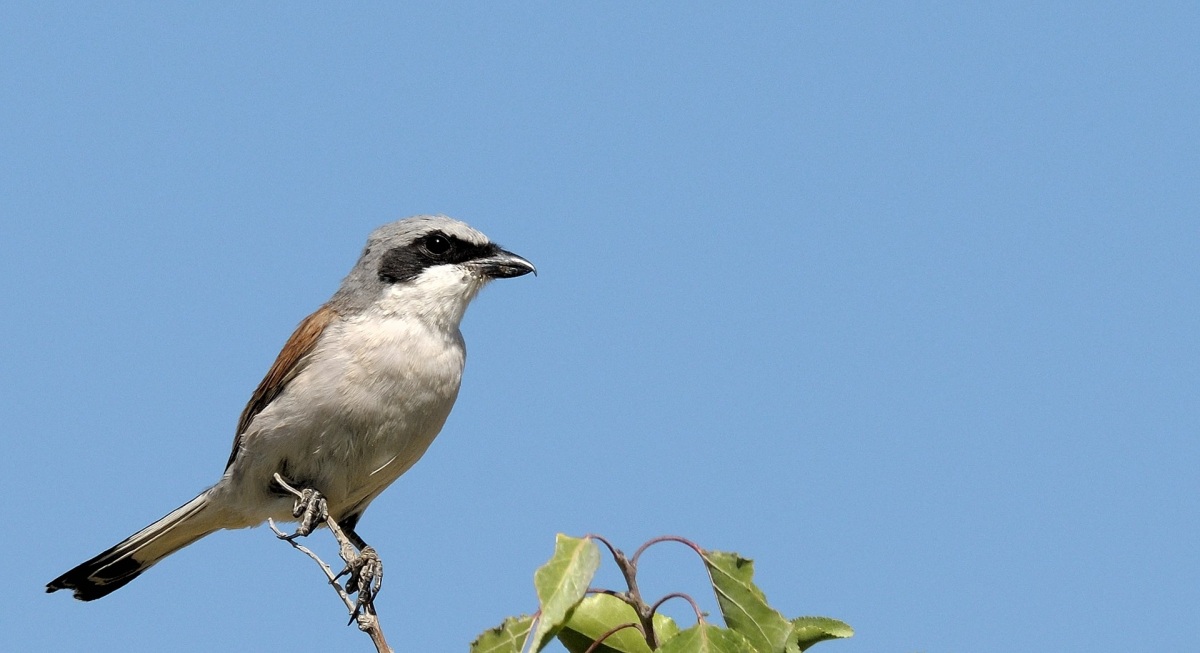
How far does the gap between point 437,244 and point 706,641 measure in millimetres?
3606

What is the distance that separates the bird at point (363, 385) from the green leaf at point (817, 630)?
A: 2.64 metres

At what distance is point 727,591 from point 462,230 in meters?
3.45

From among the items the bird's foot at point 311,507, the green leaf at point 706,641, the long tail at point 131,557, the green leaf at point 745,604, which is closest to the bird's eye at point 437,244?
the bird's foot at point 311,507

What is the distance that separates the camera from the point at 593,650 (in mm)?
3172

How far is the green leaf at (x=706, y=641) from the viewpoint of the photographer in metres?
2.75

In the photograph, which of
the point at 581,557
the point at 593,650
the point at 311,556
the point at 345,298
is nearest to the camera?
the point at 581,557

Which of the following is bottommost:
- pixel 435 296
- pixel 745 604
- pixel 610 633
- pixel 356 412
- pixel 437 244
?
pixel 610 633

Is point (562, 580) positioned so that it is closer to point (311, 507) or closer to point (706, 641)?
point (706, 641)

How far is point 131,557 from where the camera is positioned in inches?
257

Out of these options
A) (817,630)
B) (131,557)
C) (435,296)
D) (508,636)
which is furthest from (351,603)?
(131,557)

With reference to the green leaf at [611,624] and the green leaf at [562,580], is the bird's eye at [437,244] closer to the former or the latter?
the green leaf at [611,624]

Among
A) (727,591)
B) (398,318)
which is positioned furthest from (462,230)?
(727,591)

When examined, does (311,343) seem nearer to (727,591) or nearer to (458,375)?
(458,375)

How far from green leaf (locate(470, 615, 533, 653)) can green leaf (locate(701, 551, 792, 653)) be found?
1.63ft
